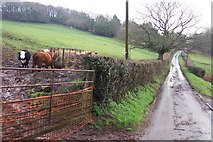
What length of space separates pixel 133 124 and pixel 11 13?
3595 centimetres

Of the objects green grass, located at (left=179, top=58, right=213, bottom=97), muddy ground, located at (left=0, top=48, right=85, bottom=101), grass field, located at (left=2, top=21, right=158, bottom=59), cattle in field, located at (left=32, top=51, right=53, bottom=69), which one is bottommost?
green grass, located at (left=179, top=58, right=213, bottom=97)

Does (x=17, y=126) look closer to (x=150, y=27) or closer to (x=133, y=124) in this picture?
(x=133, y=124)

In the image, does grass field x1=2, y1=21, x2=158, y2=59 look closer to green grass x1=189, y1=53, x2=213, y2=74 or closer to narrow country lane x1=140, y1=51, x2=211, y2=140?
green grass x1=189, y1=53, x2=213, y2=74

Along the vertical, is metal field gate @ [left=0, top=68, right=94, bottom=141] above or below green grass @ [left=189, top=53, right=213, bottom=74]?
below

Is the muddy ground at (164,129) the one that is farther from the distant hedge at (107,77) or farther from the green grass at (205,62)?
the green grass at (205,62)

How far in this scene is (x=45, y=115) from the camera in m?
6.97

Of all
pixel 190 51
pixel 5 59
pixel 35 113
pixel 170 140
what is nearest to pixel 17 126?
pixel 35 113

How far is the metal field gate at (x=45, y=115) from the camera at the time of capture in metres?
5.83

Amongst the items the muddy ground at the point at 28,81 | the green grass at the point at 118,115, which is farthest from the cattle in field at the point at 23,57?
the green grass at the point at 118,115

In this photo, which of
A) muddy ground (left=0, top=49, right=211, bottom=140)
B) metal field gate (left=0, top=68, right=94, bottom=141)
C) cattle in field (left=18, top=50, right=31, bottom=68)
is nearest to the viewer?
metal field gate (left=0, top=68, right=94, bottom=141)

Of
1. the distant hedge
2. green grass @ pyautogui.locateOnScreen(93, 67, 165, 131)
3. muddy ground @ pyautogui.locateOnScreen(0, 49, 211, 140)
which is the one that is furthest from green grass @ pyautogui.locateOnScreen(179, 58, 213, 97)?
green grass @ pyautogui.locateOnScreen(93, 67, 165, 131)

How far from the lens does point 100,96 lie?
1026 cm

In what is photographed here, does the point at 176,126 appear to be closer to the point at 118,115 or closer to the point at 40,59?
the point at 118,115

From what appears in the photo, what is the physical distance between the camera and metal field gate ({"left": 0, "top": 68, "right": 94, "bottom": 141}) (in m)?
5.83
